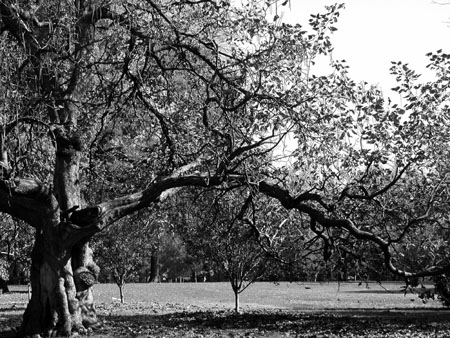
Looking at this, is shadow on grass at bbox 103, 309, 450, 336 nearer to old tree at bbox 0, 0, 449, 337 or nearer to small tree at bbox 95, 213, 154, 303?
old tree at bbox 0, 0, 449, 337

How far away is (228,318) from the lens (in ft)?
59.9

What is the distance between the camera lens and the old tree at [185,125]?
11.2 metres

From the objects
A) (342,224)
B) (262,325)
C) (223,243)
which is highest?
(223,243)

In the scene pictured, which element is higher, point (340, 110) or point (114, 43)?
point (114, 43)

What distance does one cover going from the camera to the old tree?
36.6 feet

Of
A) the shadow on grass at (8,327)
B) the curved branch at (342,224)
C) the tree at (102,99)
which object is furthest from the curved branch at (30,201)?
the curved branch at (342,224)

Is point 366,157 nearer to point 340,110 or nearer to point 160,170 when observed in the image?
point 340,110

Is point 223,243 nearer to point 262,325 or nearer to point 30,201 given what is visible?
point 262,325

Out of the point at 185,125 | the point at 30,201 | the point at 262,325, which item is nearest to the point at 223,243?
the point at 262,325

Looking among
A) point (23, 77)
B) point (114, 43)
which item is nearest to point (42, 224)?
point (23, 77)

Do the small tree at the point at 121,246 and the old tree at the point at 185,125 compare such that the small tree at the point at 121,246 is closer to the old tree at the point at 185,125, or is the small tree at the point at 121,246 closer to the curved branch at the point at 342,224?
the old tree at the point at 185,125

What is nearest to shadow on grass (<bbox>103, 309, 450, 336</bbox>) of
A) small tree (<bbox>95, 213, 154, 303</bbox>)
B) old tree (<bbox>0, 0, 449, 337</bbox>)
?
old tree (<bbox>0, 0, 449, 337</bbox>)

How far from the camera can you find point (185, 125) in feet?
47.9

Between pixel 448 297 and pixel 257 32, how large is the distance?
15804 mm
